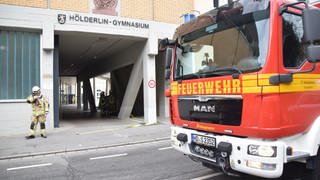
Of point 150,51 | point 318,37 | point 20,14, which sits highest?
point 20,14

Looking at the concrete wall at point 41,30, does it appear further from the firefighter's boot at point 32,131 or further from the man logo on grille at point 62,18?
the firefighter's boot at point 32,131

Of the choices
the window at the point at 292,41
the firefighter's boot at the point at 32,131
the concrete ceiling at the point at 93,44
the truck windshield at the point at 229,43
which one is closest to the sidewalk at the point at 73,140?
the firefighter's boot at the point at 32,131

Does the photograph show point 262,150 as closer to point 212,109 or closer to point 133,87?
point 212,109

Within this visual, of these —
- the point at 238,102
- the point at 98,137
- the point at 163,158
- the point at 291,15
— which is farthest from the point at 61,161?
the point at 291,15

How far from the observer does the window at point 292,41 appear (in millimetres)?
4680

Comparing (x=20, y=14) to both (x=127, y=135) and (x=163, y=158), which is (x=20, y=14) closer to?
(x=127, y=135)

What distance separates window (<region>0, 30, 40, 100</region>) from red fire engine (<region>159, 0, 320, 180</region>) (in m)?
10.5

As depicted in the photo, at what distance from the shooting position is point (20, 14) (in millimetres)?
13898

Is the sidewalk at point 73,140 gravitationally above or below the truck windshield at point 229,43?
below

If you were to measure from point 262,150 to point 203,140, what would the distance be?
3.59ft

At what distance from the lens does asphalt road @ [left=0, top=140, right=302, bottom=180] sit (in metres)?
6.88

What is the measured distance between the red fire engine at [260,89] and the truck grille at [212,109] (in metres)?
0.01

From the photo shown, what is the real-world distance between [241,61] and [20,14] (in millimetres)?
11291

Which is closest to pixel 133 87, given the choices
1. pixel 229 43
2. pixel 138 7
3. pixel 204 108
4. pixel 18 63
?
pixel 138 7
